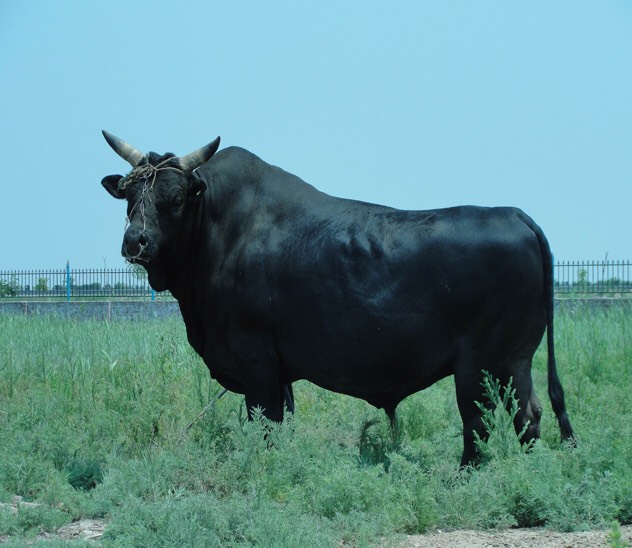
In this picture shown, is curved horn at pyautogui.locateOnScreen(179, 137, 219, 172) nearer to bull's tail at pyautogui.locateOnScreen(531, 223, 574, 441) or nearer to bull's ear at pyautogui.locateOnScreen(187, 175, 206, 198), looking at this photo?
bull's ear at pyautogui.locateOnScreen(187, 175, 206, 198)

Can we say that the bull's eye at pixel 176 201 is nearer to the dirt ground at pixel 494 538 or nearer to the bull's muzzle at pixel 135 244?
the bull's muzzle at pixel 135 244

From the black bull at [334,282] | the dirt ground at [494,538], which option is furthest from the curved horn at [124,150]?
the dirt ground at [494,538]

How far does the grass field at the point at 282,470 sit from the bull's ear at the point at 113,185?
6.00 feet

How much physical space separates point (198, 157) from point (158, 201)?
1.73 ft

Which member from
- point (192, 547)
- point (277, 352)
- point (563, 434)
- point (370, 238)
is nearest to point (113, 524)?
point (192, 547)

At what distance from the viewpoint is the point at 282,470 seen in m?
5.57

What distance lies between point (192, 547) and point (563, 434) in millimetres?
3042

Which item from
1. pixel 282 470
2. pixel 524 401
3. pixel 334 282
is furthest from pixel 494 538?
pixel 334 282

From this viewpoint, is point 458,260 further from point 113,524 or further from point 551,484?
point 113,524

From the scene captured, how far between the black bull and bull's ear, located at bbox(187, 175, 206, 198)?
11 mm

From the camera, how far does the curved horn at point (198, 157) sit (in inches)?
269

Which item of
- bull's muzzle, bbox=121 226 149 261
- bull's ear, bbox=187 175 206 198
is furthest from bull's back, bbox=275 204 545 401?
bull's muzzle, bbox=121 226 149 261

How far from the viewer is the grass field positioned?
15.2 ft

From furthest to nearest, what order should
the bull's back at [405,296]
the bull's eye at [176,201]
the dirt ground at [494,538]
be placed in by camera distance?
1. the bull's eye at [176,201]
2. the bull's back at [405,296]
3. the dirt ground at [494,538]
